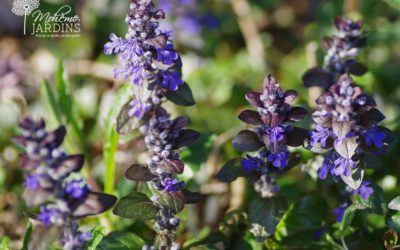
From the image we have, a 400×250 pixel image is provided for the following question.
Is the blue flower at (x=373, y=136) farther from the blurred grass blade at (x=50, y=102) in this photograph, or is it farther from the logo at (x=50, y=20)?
the logo at (x=50, y=20)

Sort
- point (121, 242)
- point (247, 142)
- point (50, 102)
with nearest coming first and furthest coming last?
point (247, 142) < point (121, 242) < point (50, 102)

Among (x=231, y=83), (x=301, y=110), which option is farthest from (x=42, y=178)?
(x=231, y=83)

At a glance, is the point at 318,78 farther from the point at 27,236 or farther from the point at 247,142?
the point at 27,236

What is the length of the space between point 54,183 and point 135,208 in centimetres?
47

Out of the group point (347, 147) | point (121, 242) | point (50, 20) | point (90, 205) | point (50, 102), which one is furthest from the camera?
point (50, 20)

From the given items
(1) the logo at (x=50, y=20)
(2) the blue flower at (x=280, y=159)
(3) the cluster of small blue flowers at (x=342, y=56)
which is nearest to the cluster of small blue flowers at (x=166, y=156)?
(2) the blue flower at (x=280, y=159)

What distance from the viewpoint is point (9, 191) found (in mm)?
3746

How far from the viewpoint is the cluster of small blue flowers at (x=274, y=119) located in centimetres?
243

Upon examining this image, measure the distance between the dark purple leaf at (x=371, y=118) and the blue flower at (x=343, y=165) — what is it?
0.61 ft

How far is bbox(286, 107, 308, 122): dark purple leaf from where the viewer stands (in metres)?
2.45

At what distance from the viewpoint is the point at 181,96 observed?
2746 millimetres

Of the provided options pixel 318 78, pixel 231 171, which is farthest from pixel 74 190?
pixel 318 78

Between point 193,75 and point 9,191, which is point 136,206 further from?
point 193,75

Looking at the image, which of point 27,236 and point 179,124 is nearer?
point 179,124
